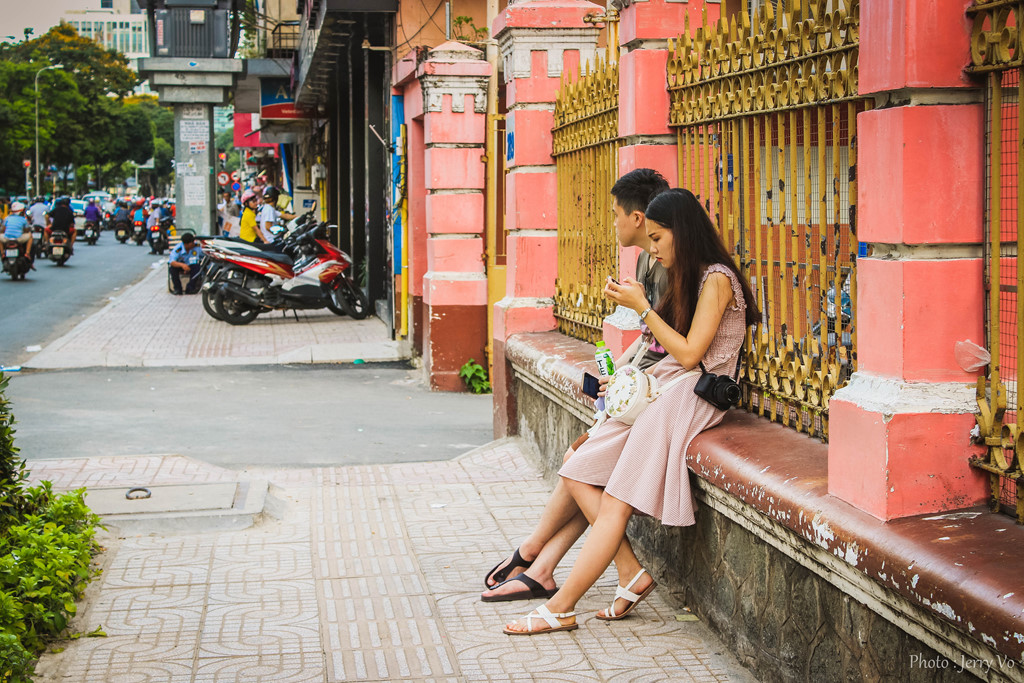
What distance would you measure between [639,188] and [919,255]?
175cm

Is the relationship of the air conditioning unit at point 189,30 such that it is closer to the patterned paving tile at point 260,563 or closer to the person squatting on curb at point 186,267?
the person squatting on curb at point 186,267

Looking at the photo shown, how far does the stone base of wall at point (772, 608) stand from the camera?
2.90 m

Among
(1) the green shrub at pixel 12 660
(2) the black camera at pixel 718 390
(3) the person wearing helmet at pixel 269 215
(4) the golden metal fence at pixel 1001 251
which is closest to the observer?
(4) the golden metal fence at pixel 1001 251

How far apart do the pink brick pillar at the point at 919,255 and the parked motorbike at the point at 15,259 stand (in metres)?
23.5

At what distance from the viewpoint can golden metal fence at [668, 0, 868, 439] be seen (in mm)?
3607

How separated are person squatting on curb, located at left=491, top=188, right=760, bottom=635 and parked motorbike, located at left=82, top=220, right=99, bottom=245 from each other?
1601 inches

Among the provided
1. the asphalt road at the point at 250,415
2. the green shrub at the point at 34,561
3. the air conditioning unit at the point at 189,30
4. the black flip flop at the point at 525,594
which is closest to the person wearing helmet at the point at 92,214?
the air conditioning unit at the point at 189,30

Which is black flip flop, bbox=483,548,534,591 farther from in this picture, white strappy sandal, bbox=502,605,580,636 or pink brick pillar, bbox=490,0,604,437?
pink brick pillar, bbox=490,0,604,437

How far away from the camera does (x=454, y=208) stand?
10375 mm

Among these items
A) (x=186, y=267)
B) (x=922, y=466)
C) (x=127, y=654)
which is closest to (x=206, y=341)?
(x=186, y=267)

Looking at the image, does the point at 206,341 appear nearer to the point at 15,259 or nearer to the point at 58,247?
the point at 15,259

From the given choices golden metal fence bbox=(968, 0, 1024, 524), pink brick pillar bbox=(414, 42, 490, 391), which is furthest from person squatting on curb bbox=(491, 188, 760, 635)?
pink brick pillar bbox=(414, 42, 490, 391)

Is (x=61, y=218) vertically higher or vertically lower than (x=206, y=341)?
higher

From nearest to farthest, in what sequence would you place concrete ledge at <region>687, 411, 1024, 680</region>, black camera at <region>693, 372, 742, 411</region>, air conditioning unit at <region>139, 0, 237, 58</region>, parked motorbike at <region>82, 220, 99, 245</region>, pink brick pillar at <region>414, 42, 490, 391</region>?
concrete ledge at <region>687, 411, 1024, 680</region> < black camera at <region>693, 372, 742, 411</region> < pink brick pillar at <region>414, 42, 490, 391</region> < air conditioning unit at <region>139, 0, 237, 58</region> < parked motorbike at <region>82, 220, 99, 245</region>
